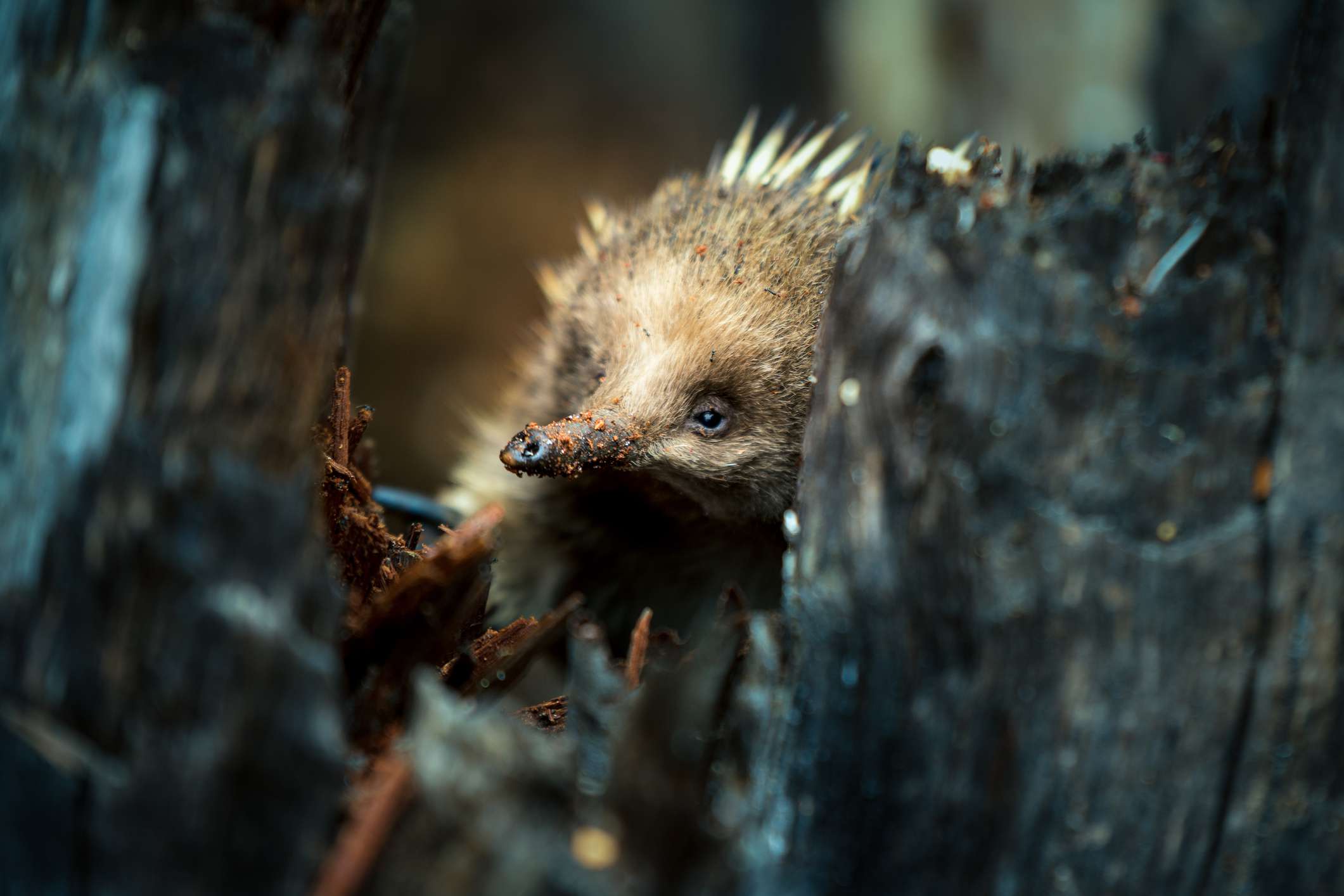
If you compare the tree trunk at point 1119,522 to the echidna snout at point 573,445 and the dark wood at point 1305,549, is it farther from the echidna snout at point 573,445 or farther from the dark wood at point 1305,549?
the echidna snout at point 573,445

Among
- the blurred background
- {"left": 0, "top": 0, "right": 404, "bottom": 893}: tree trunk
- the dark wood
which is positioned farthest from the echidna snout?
the blurred background

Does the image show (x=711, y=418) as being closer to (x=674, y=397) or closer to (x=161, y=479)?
(x=674, y=397)

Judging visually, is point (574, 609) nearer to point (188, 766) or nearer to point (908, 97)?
point (188, 766)

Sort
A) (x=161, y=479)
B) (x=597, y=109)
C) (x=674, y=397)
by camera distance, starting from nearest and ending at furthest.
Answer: (x=161, y=479), (x=674, y=397), (x=597, y=109)

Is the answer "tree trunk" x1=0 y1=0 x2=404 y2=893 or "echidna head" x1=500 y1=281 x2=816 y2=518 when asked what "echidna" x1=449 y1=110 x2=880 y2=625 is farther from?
"tree trunk" x1=0 y1=0 x2=404 y2=893

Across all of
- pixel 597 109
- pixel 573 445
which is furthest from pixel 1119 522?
pixel 597 109

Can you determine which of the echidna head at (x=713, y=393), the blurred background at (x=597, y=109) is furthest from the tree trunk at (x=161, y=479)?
the blurred background at (x=597, y=109)
